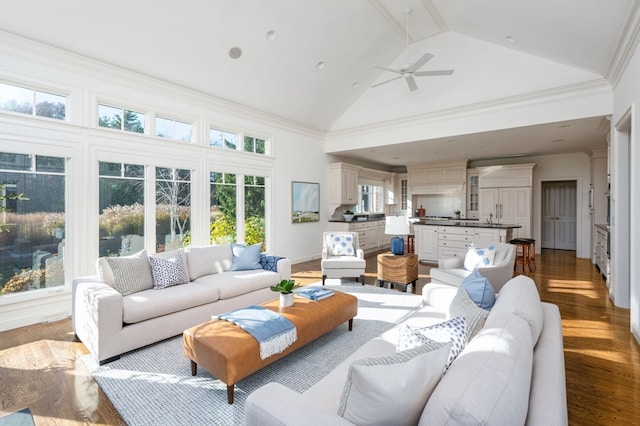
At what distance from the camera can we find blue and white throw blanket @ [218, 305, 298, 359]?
7.75 feet

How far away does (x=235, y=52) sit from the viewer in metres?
4.78

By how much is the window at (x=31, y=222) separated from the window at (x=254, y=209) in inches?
116

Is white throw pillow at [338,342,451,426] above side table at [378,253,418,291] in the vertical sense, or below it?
above

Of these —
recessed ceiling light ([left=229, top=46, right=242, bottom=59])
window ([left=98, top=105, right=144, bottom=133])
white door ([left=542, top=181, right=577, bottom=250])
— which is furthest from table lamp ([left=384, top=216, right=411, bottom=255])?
white door ([left=542, top=181, right=577, bottom=250])

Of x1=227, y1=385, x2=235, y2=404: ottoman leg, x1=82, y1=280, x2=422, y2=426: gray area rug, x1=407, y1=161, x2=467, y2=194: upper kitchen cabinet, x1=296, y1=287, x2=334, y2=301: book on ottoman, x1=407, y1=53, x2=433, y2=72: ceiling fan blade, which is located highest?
x1=407, y1=53, x2=433, y2=72: ceiling fan blade

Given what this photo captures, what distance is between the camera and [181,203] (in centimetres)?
512

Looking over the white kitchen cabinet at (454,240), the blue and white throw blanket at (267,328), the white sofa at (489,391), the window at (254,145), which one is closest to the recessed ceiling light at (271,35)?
the window at (254,145)

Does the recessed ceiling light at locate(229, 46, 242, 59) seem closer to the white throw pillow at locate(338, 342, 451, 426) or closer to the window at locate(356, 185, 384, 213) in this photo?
the white throw pillow at locate(338, 342, 451, 426)

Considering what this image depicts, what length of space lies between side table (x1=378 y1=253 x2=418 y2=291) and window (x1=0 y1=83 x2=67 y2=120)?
15.7ft

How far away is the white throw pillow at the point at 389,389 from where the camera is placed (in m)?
1.07

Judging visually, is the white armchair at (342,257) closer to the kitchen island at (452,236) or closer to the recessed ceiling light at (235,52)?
the kitchen island at (452,236)

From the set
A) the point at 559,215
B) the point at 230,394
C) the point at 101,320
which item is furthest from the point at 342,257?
Result: the point at 559,215

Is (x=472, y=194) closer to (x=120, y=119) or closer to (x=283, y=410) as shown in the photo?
(x=120, y=119)

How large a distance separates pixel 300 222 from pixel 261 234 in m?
1.12
